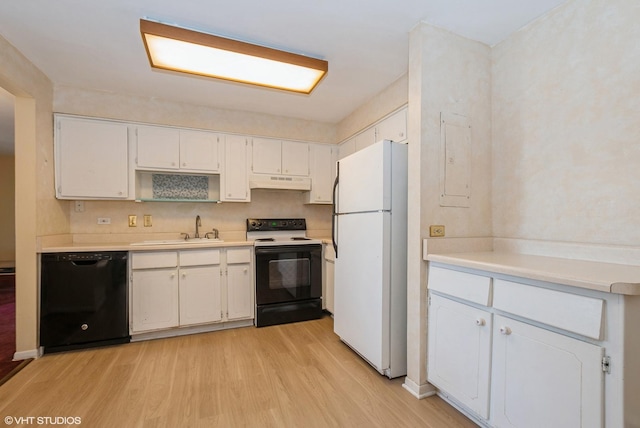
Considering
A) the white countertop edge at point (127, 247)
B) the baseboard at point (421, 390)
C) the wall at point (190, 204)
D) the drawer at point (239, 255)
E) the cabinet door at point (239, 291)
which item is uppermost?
the wall at point (190, 204)

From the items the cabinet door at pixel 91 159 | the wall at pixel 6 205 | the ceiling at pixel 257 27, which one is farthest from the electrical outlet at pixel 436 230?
the wall at pixel 6 205

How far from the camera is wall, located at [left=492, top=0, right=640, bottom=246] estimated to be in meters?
1.51

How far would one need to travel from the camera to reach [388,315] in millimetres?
2119

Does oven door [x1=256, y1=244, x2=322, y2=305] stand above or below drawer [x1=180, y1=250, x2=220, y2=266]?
below

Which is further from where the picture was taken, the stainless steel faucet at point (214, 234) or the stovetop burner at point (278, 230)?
the stovetop burner at point (278, 230)

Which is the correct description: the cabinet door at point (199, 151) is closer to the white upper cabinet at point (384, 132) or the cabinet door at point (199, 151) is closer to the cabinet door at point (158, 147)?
the cabinet door at point (158, 147)

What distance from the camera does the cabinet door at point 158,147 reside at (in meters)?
3.06

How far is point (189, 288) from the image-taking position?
2.93 m

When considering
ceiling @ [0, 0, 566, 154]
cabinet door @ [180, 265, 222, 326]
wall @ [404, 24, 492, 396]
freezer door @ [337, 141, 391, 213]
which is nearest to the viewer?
ceiling @ [0, 0, 566, 154]

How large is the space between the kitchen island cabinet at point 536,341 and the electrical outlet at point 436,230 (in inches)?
7.6

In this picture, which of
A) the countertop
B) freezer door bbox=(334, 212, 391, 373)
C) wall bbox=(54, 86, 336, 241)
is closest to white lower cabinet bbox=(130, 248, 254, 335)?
wall bbox=(54, 86, 336, 241)

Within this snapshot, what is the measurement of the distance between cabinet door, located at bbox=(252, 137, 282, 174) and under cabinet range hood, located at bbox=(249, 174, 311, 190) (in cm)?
7

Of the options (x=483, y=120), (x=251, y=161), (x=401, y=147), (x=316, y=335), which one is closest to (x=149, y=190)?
(x=251, y=161)

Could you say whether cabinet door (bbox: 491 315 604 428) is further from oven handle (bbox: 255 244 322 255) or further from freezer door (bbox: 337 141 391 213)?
oven handle (bbox: 255 244 322 255)
